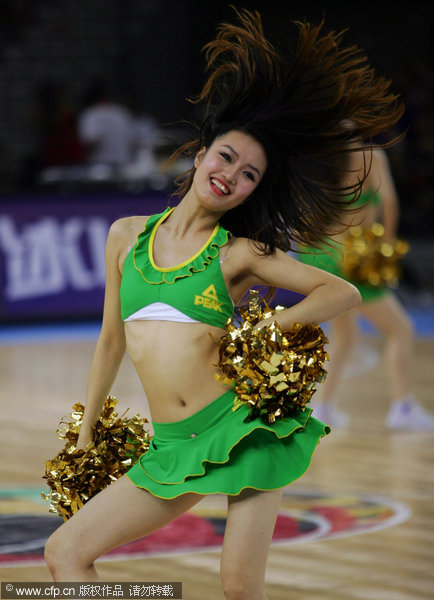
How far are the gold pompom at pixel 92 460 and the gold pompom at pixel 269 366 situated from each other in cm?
38

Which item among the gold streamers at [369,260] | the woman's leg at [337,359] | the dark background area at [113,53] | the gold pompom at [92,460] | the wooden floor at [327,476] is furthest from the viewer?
the dark background area at [113,53]

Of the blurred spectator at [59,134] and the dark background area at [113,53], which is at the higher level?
the dark background area at [113,53]

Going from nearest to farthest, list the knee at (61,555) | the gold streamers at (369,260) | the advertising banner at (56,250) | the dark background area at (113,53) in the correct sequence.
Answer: the knee at (61,555) → the gold streamers at (369,260) → the advertising banner at (56,250) → the dark background area at (113,53)

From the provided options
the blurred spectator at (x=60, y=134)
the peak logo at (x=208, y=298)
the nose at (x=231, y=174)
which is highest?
the blurred spectator at (x=60, y=134)

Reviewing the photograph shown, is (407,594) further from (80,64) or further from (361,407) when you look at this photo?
(80,64)

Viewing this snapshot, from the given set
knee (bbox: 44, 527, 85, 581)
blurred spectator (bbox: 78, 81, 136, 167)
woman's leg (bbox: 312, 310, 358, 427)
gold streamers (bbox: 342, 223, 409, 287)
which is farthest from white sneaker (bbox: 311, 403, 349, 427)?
blurred spectator (bbox: 78, 81, 136, 167)

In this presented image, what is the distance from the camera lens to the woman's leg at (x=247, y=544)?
9.05 feet

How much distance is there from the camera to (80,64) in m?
15.3

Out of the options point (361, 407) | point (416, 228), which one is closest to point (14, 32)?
point (416, 228)

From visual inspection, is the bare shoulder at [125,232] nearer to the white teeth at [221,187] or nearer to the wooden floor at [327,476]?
the white teeth at [221,187]

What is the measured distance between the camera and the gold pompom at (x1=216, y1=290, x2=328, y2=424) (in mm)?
2875

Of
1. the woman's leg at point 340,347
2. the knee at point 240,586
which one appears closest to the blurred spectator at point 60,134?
the woman's leg at point 340,347

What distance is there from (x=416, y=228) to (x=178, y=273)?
1060cm

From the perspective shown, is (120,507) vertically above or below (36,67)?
below
